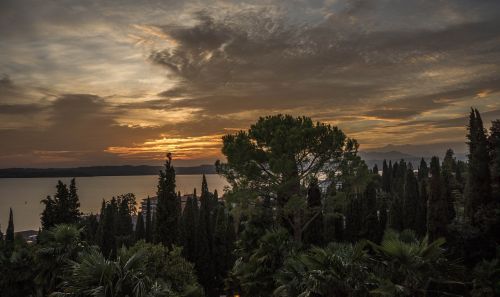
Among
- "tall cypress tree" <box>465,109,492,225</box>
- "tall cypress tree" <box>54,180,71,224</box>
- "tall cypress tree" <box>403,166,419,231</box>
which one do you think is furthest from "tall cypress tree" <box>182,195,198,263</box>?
"tall cypress tree" <box>465,109,492,225</box>

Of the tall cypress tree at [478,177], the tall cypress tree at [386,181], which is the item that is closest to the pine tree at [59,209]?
the tall cypress tree at [478,177]

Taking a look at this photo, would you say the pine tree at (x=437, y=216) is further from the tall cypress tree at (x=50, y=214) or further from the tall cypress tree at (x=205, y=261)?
the tall cypress tree at (x=50, y=214)

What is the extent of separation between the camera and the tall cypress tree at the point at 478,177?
2286 cm

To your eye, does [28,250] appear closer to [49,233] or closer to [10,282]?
[10,282]

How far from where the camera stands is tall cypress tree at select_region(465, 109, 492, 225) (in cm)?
2286

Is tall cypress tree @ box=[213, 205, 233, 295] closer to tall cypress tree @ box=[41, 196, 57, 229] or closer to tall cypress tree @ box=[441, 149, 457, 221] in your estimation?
tall cypress tree @ box=[41, 196, 57, 229]

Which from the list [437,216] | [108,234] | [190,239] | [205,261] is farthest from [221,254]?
[437,216]

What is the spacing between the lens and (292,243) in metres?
17.9

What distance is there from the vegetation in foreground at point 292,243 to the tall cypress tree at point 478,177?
0.20ft

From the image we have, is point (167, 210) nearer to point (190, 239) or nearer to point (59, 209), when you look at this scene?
point (59, 209)

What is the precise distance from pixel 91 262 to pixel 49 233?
7079 mm

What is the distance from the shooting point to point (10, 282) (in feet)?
61.0

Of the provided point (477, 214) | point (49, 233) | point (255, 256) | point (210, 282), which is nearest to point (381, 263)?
point (255, 256)

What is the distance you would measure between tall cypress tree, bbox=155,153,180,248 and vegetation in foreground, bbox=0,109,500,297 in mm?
78
